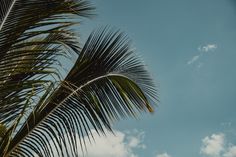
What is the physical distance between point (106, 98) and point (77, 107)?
13.2 inches

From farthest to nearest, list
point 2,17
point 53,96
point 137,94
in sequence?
point 137,94
point 53,96
point 2,17

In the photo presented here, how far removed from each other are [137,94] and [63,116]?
0.88m

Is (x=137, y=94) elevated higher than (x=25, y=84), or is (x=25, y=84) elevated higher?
(x=137, y=94)

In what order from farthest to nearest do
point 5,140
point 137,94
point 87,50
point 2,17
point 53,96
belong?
point 137,94, point 87,50, point 53,96, point 5,140, point 2,17

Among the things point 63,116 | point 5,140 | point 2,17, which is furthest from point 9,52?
point 63,116

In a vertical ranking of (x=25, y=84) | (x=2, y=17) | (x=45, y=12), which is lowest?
(x=25, y=84)

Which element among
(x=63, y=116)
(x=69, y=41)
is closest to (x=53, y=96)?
(x=63, y=116)

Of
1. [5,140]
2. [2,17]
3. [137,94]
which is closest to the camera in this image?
[2,17]

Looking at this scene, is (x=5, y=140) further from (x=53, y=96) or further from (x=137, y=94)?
(x=137, y=94)

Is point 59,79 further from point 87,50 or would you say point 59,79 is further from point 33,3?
point 87,50

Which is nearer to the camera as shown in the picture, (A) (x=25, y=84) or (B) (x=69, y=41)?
(A) (x=25, y=84)

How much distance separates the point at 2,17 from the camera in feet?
9.34

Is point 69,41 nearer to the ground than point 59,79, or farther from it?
farther from it

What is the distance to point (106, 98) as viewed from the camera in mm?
4059
